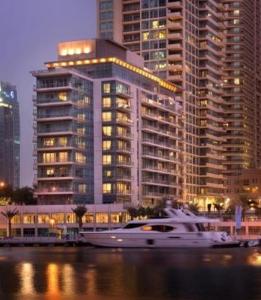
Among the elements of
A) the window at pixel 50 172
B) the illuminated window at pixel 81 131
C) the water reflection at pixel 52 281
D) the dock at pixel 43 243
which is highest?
the illuminated window at pixel 81 131

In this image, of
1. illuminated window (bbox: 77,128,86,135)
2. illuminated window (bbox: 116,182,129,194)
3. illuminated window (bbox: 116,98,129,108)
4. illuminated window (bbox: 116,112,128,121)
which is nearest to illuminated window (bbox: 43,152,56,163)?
illuminated window (bbox: 77,128,86,135)

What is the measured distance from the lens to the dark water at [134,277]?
43.1 metres

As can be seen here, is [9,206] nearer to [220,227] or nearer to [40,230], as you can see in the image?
[40,230]

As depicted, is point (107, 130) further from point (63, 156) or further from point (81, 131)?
point (63, 156)

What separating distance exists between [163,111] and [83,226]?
46742mm

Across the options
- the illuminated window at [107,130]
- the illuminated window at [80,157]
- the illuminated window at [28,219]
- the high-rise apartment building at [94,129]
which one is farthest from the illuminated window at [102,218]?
the illuminated window at [107,130]

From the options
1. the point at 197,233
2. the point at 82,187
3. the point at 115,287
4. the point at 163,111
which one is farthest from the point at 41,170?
the point at 115,287

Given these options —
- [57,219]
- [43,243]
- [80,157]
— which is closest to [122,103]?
[80,157]

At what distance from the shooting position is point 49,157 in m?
164

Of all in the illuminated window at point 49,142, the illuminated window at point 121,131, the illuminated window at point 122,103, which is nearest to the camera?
the illuminated window at point 49,142

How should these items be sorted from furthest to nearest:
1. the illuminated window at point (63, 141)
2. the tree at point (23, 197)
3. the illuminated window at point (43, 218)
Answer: the tree at point (23, 197) → the illuminated window at point (43, 218) → the illuminated window at point (63, 141)

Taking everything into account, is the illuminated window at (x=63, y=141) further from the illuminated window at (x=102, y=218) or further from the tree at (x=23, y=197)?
the tree at (x=23, y=197)

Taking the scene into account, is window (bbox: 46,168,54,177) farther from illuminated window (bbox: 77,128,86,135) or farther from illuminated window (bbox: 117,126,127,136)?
illuminated window (bbox: 117,126,127,136)

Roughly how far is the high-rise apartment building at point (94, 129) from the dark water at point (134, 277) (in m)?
85.4
